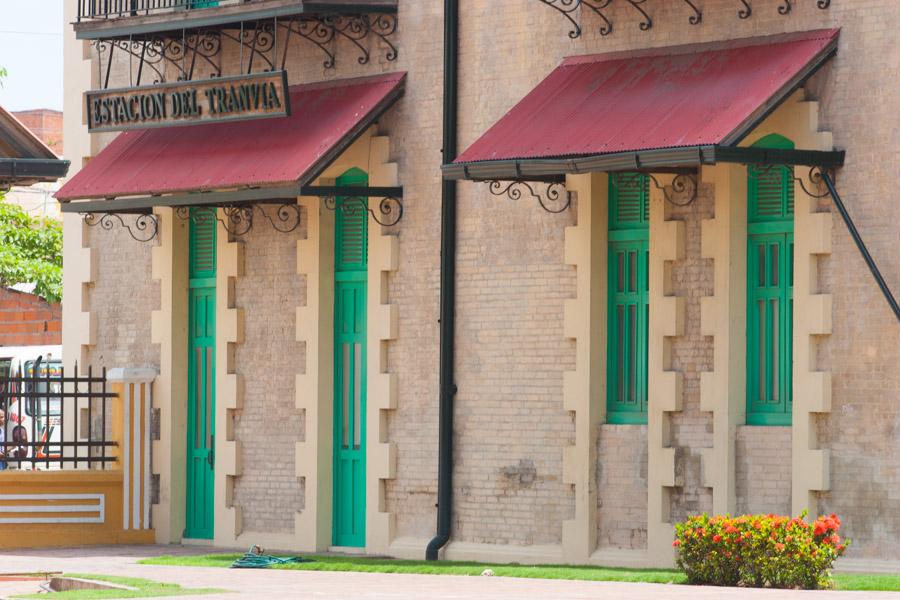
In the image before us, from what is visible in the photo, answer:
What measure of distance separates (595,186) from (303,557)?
194 inches

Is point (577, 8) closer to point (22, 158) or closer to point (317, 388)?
point (317, 388)

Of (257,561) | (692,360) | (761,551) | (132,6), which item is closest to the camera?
(761,551)

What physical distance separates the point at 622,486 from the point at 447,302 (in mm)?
2879

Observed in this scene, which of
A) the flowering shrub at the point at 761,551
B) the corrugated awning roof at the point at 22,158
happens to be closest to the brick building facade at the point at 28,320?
the corrugated awning roof at the point at 22,158

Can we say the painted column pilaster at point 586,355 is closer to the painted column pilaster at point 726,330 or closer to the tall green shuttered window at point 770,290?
the painted column pilaster at point 726,330

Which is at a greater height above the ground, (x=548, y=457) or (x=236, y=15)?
(x=236, y=15)

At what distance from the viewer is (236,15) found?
74.9ft

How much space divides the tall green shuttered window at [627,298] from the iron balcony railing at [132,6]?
6.00 m

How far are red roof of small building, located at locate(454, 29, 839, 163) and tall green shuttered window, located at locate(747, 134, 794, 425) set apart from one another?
2.61 ft

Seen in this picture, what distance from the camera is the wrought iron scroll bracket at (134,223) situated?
25.2 metres

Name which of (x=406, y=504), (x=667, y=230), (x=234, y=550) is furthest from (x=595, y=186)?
(x=234, y=550)

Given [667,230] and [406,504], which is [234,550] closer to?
[406,504]

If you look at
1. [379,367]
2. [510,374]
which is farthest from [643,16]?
Answer: [379,367]

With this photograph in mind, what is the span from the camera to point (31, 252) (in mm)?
47969
